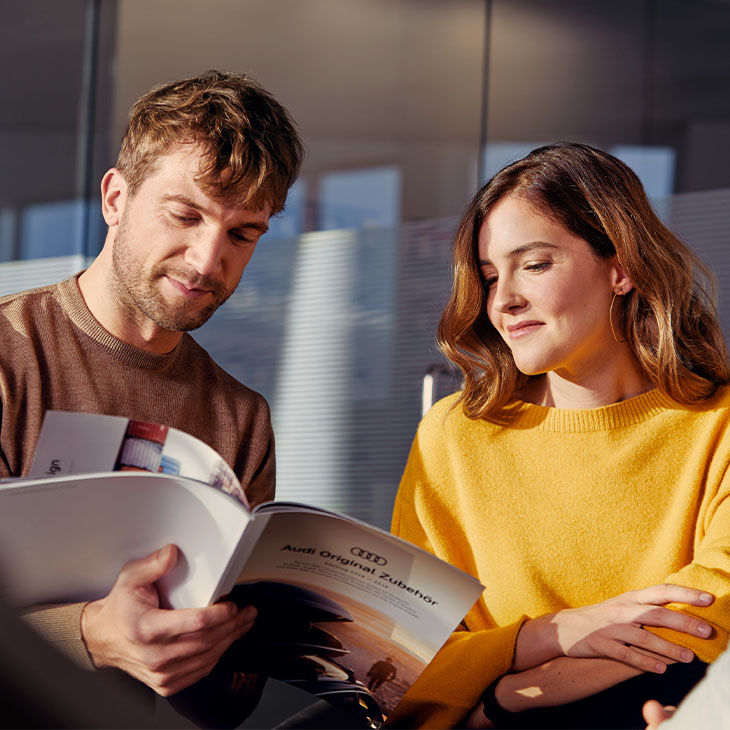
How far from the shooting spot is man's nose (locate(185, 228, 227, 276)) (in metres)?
1.33

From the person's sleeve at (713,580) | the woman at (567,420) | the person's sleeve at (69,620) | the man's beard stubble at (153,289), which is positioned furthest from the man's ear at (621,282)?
the person's sleeve at (69,620)

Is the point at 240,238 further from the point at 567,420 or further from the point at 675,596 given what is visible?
the point at 675,596

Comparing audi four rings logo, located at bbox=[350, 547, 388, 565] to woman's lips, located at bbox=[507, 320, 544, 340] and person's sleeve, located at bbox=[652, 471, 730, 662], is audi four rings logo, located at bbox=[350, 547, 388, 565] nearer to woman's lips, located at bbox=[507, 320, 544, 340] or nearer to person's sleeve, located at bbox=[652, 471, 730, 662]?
person's sleeve, located at bbox=[652, 471, 730, 662]

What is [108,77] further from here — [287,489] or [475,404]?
[475,404]

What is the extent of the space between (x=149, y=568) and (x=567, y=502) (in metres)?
0.69

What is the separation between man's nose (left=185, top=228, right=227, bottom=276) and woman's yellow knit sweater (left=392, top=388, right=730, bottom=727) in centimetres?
45

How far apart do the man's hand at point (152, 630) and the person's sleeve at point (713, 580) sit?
0.54 metres

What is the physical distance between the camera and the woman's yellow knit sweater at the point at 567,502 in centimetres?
134

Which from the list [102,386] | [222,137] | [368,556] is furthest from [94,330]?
[368,556]

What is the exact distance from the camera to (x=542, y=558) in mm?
1386

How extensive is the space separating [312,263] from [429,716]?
2579 mm

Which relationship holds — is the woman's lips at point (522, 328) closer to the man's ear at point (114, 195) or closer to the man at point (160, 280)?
the man at point (160, 280)

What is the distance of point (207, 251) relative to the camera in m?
1.33

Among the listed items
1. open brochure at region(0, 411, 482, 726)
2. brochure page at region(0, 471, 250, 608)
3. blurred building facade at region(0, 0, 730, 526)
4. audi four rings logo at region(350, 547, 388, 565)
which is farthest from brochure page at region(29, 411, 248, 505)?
blurred building facade at region(0, 0, 730, 526)
